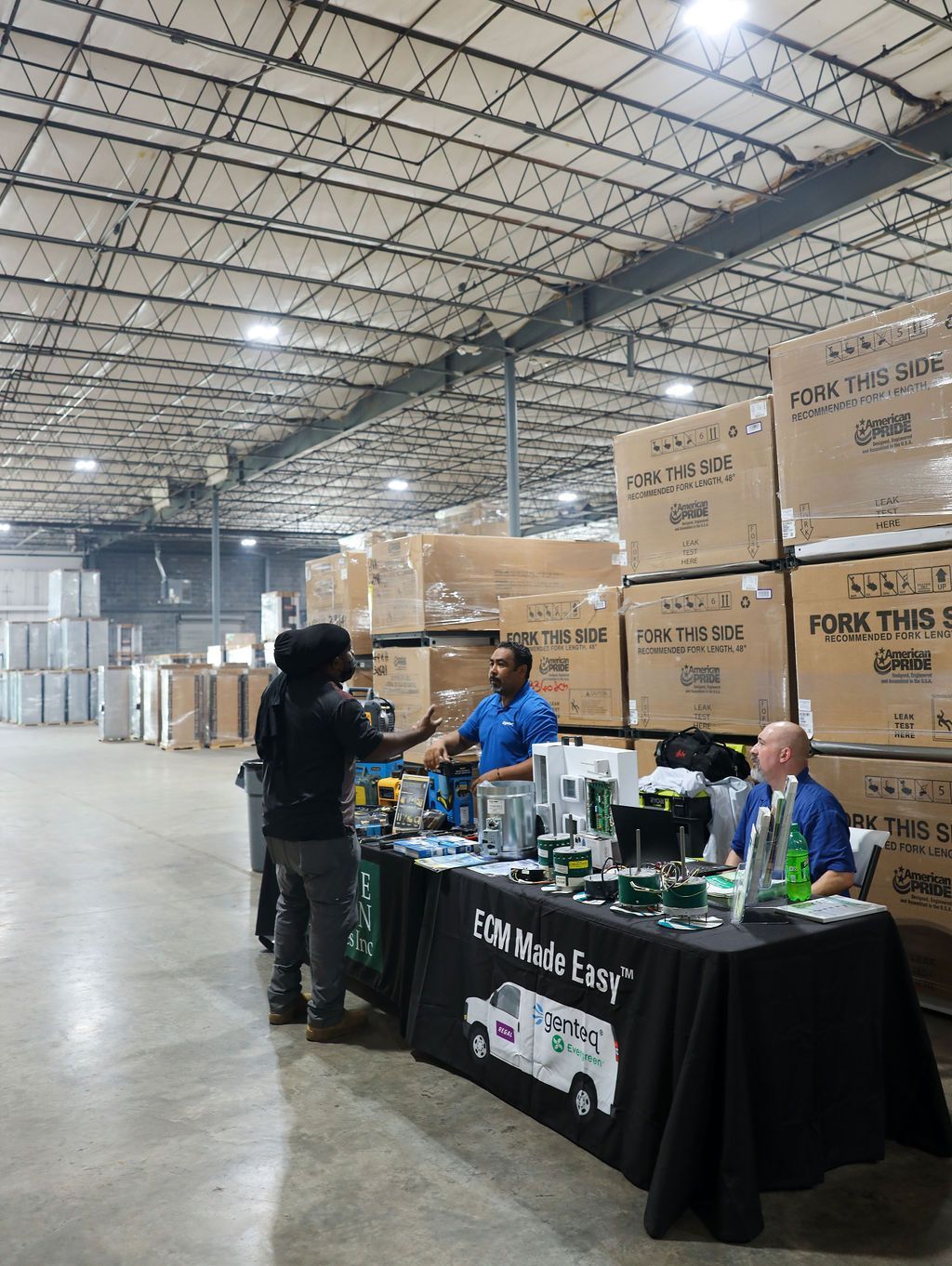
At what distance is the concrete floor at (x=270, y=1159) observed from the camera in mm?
2492

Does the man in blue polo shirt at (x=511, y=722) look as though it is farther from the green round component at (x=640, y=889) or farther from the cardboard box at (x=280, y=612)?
the cardboard box at (x=280, y=612)

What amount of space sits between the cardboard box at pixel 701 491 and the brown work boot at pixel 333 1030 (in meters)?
2.63

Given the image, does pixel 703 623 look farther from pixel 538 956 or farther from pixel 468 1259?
pixel 468 1259

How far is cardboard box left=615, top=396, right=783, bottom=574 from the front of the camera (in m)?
4.55

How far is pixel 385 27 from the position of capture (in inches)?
298

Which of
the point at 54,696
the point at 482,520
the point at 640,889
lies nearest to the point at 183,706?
the point at 54,696

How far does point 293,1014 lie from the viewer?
4.12m

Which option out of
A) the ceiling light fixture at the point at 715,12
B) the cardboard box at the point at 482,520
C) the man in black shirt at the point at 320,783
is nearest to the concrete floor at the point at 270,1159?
the man in black shirt at the point at 320,783

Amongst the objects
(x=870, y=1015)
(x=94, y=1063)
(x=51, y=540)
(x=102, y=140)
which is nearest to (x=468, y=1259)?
(x=870, y=1015)

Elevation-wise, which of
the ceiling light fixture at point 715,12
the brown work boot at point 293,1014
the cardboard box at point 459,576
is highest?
the ceiling light fixture at point 715,12

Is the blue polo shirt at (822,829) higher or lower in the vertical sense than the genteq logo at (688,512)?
lower

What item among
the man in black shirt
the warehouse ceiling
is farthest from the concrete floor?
the warehouse ceiling

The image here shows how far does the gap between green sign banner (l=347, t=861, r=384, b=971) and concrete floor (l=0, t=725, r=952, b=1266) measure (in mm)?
260

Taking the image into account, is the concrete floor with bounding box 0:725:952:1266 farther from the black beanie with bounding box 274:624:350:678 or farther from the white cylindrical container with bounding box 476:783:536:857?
the black beanie with bounding box 274:624:350:678
